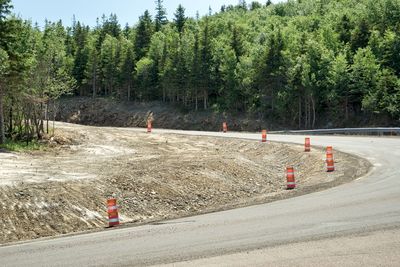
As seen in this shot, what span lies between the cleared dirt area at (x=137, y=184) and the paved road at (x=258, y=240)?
109 inches

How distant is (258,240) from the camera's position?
8516 millimetres

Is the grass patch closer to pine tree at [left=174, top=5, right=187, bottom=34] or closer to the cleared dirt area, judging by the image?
the cleared dirt area

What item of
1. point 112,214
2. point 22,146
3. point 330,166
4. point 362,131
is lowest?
point 112,214

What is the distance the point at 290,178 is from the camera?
17672mm

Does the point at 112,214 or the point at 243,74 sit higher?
the point at 243,74

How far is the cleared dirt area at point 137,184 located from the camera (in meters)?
14.2

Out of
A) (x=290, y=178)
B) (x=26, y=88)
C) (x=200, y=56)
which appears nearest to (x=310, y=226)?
(x=290, y=178)

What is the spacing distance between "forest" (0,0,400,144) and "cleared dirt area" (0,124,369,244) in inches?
346

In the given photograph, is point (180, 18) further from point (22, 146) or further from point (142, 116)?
point (22, 146)

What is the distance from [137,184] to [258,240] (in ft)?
33.1

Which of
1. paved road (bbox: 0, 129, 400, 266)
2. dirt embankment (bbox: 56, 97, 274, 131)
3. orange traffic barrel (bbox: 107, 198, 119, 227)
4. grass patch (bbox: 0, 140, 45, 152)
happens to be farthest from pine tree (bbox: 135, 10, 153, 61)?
paved road (bbox: 0, 129, 400, 266)

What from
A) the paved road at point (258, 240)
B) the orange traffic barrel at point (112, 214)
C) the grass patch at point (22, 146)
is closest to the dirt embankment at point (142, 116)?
the grass patch at point (22, 146)

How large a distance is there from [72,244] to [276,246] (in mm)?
4552

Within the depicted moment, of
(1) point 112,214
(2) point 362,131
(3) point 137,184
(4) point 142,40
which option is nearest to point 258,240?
(1) point 112,214
